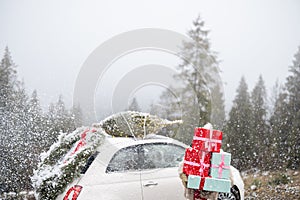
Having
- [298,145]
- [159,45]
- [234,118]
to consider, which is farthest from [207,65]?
[159,45]

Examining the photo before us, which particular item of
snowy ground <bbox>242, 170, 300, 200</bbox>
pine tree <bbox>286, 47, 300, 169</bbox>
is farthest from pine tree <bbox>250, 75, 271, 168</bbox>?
snowy ground <bbox>242, 170, 300, 200</bbox>

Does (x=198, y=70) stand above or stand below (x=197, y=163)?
above

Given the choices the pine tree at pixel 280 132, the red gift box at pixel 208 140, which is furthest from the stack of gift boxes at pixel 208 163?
the pine tree at pixel 280 132

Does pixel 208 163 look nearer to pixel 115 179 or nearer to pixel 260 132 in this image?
pixel 115 179

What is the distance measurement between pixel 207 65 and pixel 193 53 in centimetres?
89

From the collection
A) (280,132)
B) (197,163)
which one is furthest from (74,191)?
(280,132)

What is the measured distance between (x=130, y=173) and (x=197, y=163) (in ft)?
3.38

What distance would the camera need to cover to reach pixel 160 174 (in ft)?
15.8

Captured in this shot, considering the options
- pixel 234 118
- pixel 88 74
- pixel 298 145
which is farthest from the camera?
pixel 234 118

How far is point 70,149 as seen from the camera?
5.06 meters

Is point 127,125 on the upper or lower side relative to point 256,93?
lower

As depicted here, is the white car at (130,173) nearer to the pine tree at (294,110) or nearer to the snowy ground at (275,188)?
the snowy ground at (275,188)

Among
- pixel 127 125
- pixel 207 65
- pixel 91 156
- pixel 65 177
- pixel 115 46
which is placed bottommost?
pixel 65 177

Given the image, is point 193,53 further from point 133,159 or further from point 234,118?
point 133,159
